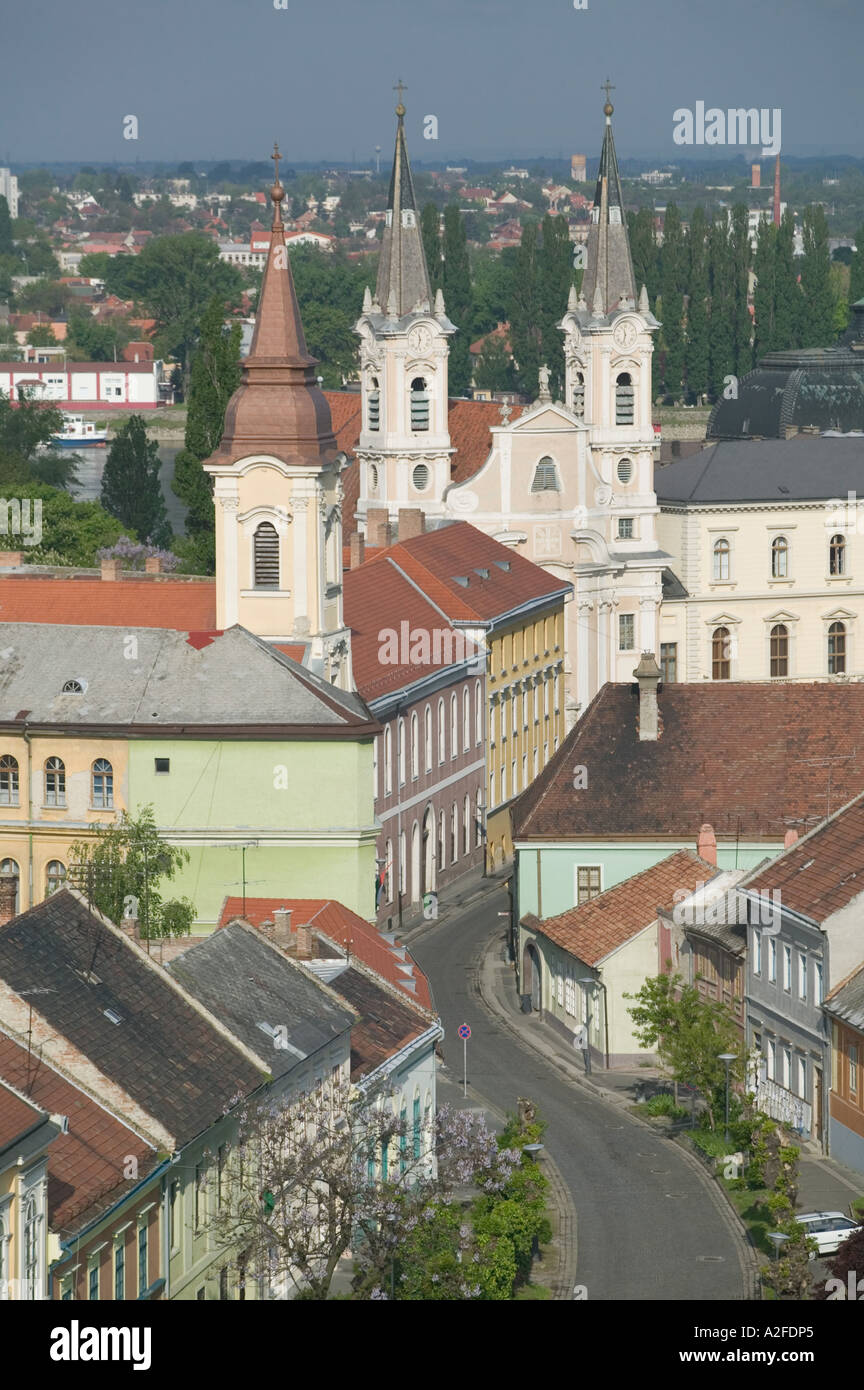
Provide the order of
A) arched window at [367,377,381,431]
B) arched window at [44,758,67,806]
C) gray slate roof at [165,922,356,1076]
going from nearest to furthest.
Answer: gray slate roof at [165,922,356,1076] → arched window at [44,758,67,806] → arched window at [367,377,381,431]

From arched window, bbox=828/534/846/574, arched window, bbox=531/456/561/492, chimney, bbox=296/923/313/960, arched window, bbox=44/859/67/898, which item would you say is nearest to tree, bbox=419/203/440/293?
arched window, bbox=828/534/846/574

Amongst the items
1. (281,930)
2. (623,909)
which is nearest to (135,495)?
(623,909)

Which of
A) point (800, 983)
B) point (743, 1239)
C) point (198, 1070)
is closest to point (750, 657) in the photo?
point (800, 983)

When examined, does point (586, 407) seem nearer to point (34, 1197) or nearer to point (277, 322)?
point (277, 322)

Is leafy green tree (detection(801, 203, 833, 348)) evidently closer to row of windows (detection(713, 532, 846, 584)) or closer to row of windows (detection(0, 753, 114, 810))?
row of windows (detection(713, 532, 846, 584))

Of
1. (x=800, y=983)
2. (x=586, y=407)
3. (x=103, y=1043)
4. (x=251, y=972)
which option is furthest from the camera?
(x=586, y=407)

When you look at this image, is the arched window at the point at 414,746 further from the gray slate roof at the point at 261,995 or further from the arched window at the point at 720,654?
the gray slate roof at the point at 261,995

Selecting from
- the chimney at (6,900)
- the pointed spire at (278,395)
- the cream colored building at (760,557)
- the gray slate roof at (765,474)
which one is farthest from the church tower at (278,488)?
the gray slate roof at (765,474)
